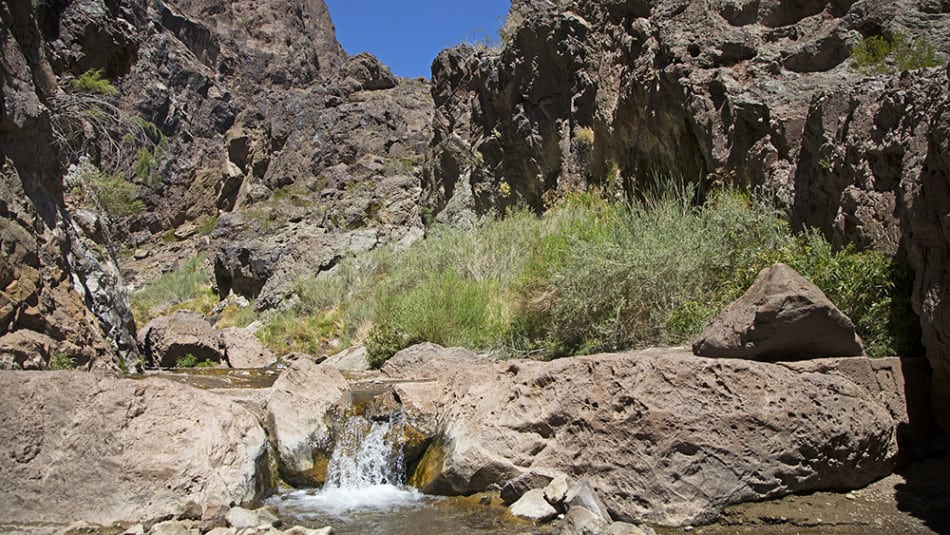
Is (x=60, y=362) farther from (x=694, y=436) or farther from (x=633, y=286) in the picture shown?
(x=633, y=286)

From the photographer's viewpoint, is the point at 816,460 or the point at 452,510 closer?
the point at 816,460

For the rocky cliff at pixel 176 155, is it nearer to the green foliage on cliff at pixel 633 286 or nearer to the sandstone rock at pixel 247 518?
the sandstone rock at pixel 247 518

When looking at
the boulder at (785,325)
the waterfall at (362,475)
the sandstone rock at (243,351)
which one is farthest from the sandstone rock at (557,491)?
the sandstone rock at (243,351)

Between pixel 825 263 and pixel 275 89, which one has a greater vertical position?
pixel 275 89

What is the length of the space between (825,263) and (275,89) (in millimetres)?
51907

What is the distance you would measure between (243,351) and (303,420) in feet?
26.1

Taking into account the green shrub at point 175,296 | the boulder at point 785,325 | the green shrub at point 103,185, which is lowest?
the boulder at point 785,325

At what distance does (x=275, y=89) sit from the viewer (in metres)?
52.2

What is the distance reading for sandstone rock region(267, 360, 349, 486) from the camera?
19.8ft

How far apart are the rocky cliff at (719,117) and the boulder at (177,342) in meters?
9.31

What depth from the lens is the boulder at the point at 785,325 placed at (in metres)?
5.03

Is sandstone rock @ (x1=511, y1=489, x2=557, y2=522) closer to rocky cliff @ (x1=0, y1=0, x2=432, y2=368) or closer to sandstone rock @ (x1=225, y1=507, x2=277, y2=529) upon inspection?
sandstone rock @ (x1=225, y1=507, x2=277, y2=529)

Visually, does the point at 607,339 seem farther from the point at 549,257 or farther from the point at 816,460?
the point at 816,460

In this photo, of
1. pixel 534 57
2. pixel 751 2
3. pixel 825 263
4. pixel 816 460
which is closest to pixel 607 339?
pixel 825 263
